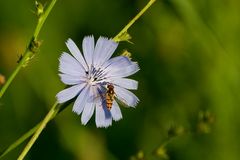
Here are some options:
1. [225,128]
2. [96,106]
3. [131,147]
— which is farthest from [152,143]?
[96,106]

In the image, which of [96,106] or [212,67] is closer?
[96,106]

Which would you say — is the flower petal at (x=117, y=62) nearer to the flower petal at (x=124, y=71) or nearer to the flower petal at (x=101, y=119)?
the flower petal at (x=124, y=71)

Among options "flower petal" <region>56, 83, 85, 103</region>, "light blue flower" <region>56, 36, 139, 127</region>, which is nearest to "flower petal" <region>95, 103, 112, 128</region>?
"light blue flower" <region>56, 36, 139, 127</region>

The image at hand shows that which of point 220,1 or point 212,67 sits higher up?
point 220,1

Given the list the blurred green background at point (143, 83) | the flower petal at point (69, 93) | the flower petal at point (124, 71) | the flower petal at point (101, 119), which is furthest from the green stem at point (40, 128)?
the blurred green background at point (143, 83)

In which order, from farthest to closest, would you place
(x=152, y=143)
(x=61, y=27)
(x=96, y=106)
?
1. (x=61, y=27)
2. (x=152, y=143)
3. (x=96, y=106)

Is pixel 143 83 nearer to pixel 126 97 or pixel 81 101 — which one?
pixel 126 97

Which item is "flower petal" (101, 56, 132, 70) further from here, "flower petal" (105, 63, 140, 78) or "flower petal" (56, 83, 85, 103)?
"flower petal" (56, 83, 85, 103)

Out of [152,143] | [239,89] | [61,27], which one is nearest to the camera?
[239,89]

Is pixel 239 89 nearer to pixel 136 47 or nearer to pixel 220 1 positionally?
pixel 220 1
